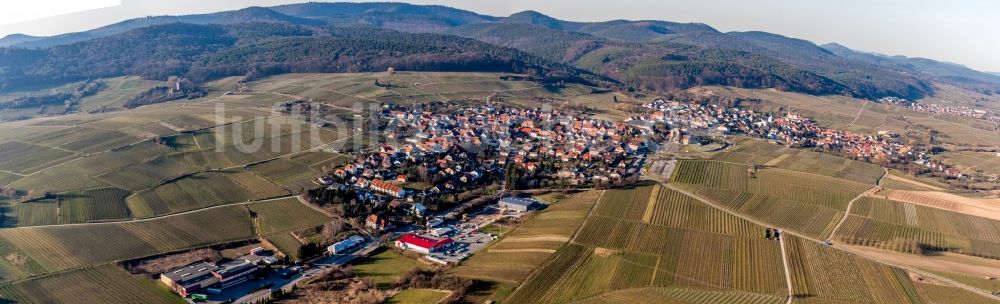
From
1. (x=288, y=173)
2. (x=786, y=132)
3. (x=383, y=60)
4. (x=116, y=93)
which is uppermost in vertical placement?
(x=383, y=60)

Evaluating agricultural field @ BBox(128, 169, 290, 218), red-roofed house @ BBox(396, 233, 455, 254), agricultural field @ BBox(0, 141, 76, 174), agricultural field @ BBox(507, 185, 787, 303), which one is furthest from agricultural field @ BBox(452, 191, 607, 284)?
agricultural field @ BBox(0, 141, 76, 174)

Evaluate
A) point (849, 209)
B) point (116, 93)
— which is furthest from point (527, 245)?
point (116, 93)

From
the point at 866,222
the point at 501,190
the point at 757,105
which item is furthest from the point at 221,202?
the point at 757,105

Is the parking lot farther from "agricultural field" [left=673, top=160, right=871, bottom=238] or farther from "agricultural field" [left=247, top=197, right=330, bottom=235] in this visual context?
"agricultural field" [left=673, top=160, right=871, bottom=238]

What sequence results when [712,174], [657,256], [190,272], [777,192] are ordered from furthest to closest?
[712,174], [777,192], [657,256], [190,272]

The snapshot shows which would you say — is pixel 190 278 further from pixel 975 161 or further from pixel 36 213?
pixel 975 161
